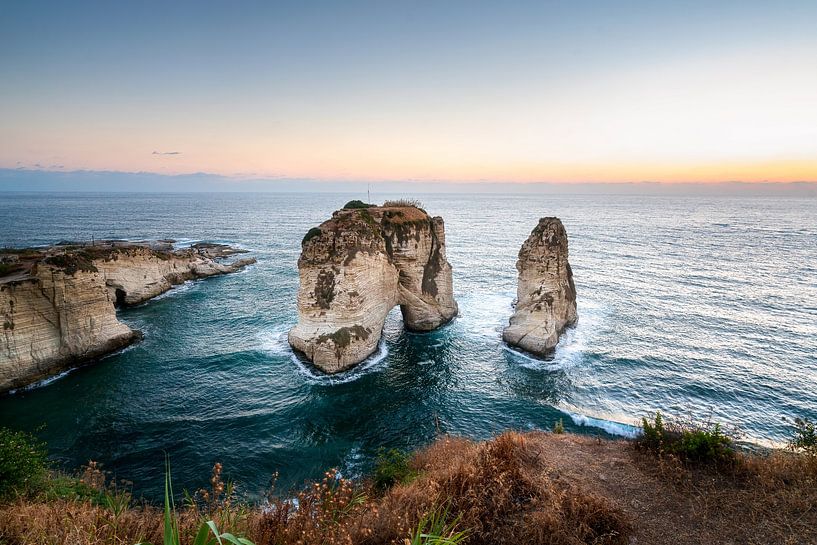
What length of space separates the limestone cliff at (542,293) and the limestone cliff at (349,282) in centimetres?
804

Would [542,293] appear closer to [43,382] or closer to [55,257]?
[43,382]

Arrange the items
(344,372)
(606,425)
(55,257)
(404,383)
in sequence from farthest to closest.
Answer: (55,257)
(344,372)
(404,383)
(606,425)

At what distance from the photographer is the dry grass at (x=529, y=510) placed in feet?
18.2

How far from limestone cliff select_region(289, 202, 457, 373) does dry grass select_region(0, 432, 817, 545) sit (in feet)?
44.2

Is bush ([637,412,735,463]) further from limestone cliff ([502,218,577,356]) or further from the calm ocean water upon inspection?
limestone cliff ([502,218,577,356])

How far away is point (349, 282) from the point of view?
21.9 metres

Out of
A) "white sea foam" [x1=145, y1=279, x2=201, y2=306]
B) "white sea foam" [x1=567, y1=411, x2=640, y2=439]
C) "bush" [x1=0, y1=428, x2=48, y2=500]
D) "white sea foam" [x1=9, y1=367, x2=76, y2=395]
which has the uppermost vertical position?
"bush" [x1=0, y1=428, x2=48, y2=500]

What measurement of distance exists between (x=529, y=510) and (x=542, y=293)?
64.5 ft

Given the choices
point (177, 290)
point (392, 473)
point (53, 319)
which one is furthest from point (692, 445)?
point (177, 290)

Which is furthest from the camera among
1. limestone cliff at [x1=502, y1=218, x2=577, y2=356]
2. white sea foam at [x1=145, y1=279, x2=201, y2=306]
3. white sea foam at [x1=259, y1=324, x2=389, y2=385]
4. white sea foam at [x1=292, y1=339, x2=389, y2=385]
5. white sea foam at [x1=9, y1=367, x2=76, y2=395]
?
white sea foam at [x1=145, y1=279, x2=201, y2=306]

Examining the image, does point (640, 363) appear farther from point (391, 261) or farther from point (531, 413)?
point (391, 261)

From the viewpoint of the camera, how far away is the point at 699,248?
56.1 meters

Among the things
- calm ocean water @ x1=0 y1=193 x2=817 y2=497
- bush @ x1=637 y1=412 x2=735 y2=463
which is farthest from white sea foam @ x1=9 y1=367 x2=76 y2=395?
bush @ x1=637 y1=412 x2=735 y2=463

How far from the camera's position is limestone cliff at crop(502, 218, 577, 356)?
2441 cm
